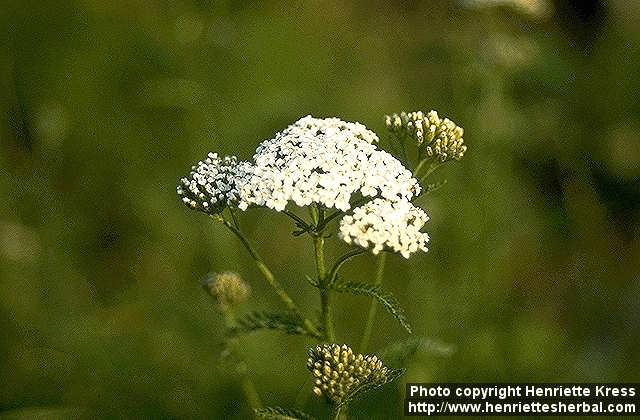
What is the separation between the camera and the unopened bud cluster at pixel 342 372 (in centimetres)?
275

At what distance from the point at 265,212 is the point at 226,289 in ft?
8.68

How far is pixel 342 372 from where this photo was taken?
2750mm

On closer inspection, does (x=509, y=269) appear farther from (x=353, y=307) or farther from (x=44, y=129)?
(x=44, y=129)

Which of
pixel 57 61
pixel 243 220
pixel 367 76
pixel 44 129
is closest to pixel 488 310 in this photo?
pixel 243 220

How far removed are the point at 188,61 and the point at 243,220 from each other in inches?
54.3

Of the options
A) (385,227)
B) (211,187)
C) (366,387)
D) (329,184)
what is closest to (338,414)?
(366,387)

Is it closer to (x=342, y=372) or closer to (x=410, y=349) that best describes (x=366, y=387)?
(x=342, y=372)

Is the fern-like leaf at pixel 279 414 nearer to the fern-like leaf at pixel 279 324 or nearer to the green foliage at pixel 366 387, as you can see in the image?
the green foliage at pixel 366 387

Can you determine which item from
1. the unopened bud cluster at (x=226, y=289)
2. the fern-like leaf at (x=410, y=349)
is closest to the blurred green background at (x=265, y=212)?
the fern-like leaf at (x=410, y=349)

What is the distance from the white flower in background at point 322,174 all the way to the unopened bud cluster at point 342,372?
20.2 inches

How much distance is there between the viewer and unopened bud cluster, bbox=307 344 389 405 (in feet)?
9.03

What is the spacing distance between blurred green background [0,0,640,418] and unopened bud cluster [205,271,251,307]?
954 mm

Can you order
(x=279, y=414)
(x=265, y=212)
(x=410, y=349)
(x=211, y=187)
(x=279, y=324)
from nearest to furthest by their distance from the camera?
(x=279, y=414) < (x=279, y=324) < (x=211, y=187) < (x=410, y=349) < (x=265, y=212)

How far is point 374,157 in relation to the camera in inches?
115
